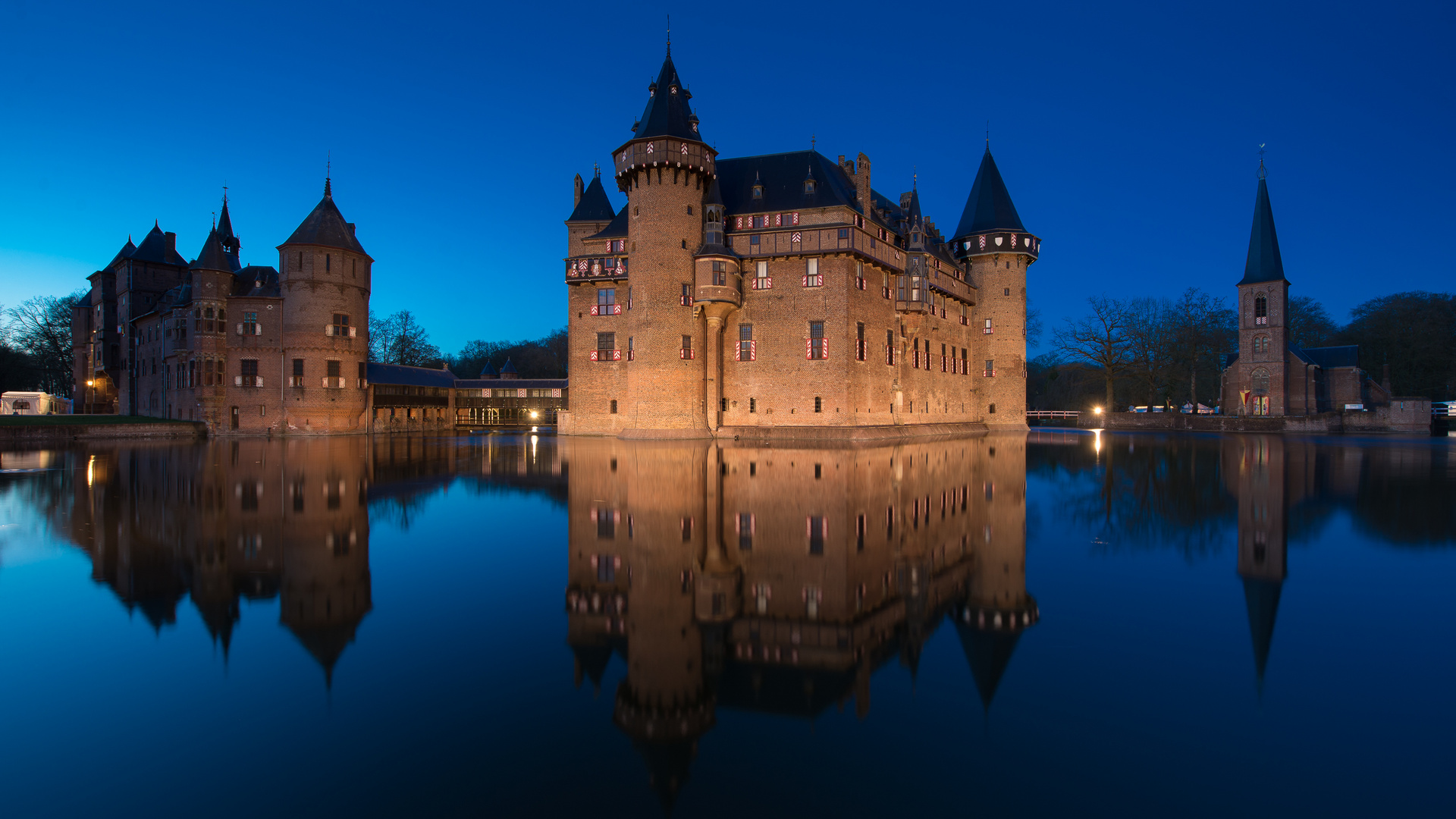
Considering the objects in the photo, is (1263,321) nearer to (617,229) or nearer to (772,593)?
(617,229)

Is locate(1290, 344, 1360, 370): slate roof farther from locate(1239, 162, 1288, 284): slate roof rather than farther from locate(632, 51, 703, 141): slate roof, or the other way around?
locate(632, 51, 703, 141): slate roof

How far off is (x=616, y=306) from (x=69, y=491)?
26.9 meters

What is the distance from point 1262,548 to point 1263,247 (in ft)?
199

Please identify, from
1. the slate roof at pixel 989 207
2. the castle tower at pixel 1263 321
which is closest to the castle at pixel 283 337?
the slate roof at pixel 989 207

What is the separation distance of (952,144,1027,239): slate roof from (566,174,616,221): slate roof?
26.0 m

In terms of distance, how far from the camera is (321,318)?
1699 inches

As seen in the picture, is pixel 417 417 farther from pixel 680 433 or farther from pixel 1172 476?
pixel 1172 476

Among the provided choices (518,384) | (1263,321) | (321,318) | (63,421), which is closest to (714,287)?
(321,318)

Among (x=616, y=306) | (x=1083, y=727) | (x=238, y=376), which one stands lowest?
(x=1083, y=727)

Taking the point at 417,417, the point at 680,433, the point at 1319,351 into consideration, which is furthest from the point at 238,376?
the point at 1319,351

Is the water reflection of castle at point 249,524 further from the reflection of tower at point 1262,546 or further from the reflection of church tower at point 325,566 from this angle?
the reflection of tower at point 1262,546

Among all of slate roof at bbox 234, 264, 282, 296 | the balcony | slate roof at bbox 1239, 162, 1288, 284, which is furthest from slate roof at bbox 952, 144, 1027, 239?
slate roof at bbox 234, 264, 282, 296

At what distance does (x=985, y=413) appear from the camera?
173ft

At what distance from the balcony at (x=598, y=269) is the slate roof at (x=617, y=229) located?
1.37 m
